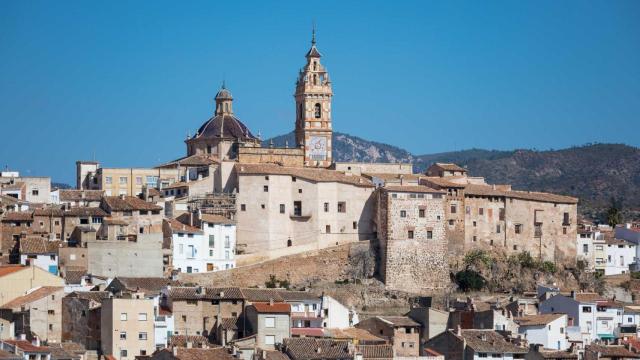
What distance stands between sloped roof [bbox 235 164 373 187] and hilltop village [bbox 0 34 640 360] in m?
0.14

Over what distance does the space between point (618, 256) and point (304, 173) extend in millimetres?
22759

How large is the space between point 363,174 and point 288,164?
14.0 feet

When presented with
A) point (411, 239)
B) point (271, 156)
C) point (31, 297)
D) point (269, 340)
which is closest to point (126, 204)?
point (271, 156)

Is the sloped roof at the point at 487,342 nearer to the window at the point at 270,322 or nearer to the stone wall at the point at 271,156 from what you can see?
the window at the point at 270,322

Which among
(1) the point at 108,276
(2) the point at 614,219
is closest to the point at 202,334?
(1) the point at 108,276

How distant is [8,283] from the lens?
66.4m

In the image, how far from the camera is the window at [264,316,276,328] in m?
63.2

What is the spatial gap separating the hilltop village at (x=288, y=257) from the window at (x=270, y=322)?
0.23 feet

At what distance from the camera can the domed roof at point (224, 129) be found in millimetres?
94312

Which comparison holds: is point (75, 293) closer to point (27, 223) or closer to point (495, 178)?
point (27, 223)

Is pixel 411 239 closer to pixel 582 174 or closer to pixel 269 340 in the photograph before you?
pixel 269 340

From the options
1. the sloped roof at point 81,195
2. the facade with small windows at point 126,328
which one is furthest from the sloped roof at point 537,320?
the sloped roof at point 81,195

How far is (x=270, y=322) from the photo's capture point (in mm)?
63406

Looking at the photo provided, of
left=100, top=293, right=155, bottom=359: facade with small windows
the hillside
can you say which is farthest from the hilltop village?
the hillside
